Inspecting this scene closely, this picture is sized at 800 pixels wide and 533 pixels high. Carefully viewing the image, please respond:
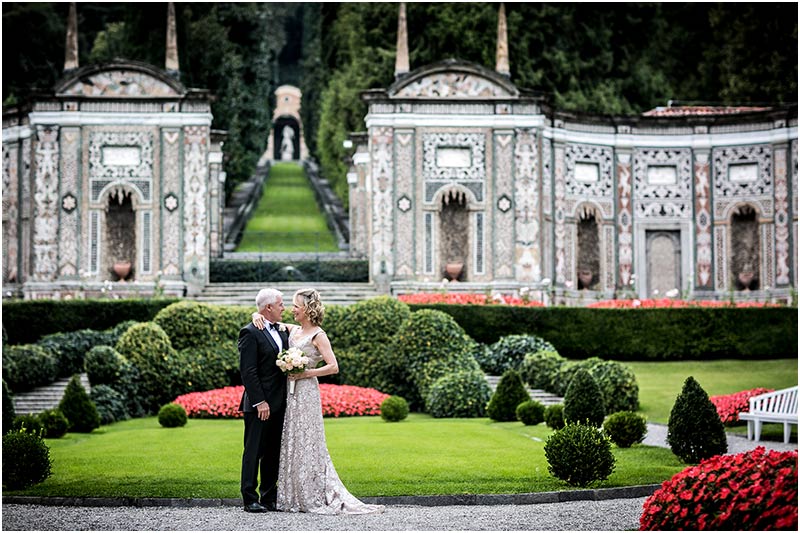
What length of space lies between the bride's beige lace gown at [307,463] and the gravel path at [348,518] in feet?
0.65

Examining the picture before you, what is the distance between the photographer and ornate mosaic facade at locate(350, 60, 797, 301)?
33562 millimetres

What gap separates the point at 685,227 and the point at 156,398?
19.8 metres

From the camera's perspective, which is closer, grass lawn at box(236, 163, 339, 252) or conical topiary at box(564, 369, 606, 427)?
conical topiary at box(564, 369, 606, 427)

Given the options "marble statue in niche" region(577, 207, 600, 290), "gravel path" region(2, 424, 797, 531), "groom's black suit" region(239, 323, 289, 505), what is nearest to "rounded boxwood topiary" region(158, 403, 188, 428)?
"gravel path" region(2, 424, 797, 531)

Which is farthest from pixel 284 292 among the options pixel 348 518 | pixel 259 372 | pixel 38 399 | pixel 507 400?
pixel 348 518

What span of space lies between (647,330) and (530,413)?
10011 mm

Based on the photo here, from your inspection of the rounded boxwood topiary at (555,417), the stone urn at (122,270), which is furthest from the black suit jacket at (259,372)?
the stone urn at (122,270)

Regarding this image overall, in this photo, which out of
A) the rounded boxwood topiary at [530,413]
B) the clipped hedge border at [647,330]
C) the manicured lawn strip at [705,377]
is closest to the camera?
the rounded boxwood topiary at [530,413]

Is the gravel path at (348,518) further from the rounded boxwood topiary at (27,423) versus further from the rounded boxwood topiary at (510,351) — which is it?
the rounded boxwood topiary at (510,351)

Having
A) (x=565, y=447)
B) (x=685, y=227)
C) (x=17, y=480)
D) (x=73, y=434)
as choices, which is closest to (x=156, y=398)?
(x=73, y=434)

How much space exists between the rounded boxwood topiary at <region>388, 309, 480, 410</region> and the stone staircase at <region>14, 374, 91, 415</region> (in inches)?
221

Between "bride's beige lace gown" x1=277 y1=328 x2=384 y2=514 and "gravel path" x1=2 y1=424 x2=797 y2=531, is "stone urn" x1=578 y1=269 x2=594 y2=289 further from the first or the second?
"bride's beige lace gown" x1=277 y1=328 x2=384 y2=514

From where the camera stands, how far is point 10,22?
51.0 metres

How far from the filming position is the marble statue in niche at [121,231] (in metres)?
33.8
